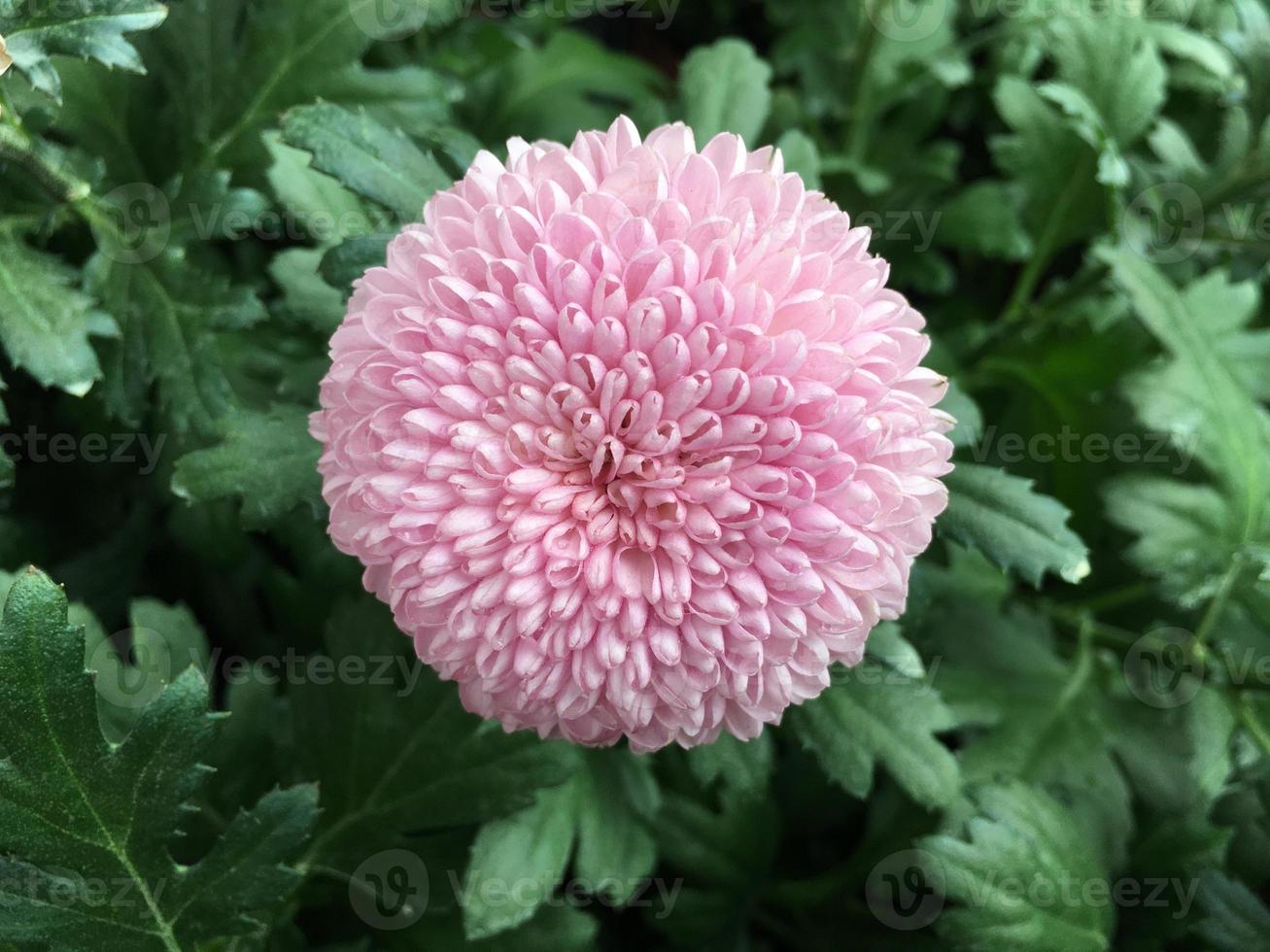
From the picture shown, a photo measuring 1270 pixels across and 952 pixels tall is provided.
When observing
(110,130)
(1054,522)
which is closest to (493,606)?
(1054,522)

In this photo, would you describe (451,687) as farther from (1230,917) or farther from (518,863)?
(1230,917)

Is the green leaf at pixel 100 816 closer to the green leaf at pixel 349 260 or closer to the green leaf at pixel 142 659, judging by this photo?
the green leaf at pixel 142 659

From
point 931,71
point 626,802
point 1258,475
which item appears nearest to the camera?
point 626,802

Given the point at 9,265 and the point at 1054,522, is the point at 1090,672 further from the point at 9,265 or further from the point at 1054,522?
the point at 9,265

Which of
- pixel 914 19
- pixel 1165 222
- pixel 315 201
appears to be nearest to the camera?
pixel 315 201

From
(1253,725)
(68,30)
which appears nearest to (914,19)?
(1253,725)

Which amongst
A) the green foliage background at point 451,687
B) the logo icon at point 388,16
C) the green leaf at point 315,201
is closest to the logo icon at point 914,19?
the green foliage background at point 451,687
